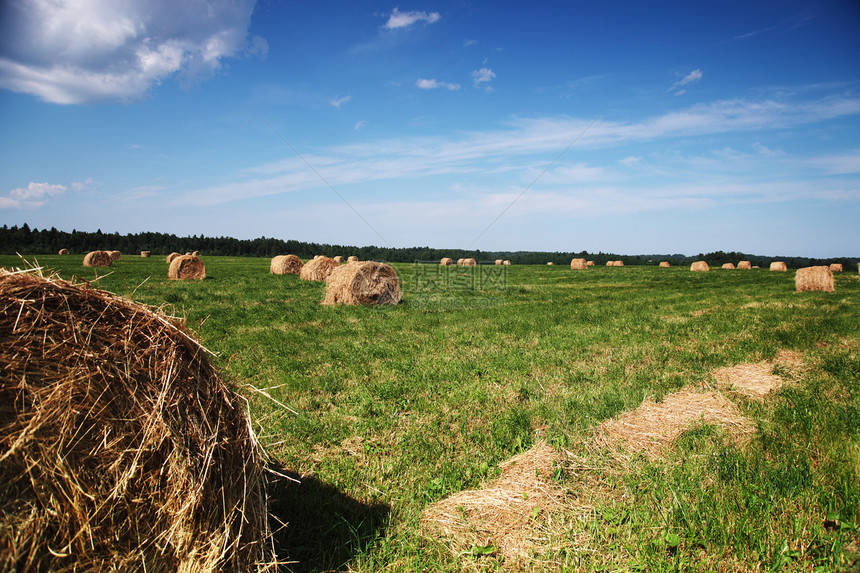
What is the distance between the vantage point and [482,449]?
184 inches

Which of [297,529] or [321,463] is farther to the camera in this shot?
[321,463]

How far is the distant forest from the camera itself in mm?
64375

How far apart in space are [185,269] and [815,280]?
3602cm

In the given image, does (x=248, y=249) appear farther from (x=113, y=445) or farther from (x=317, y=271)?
(x=113, y=445)

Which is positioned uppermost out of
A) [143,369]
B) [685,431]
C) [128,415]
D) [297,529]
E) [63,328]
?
[63,328]

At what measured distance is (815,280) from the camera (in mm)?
23844

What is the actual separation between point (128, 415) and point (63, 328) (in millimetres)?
623

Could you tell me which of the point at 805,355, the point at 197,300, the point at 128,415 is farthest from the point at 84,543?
the point at 197,300

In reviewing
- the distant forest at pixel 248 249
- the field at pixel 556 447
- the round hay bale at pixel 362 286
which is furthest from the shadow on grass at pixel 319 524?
the distant forest at pixel 248 249

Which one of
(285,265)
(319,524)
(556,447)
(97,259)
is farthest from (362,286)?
(97,259)

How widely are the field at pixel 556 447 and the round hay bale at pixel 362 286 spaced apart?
5.35m

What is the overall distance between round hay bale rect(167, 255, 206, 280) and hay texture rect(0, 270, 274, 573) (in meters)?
25.9

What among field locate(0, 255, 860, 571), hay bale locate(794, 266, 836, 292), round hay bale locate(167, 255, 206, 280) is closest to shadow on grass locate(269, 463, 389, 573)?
field locate(0, 255, 860, 571)

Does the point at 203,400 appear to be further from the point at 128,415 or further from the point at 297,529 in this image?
the point at 297,529
